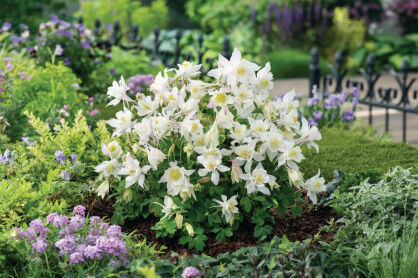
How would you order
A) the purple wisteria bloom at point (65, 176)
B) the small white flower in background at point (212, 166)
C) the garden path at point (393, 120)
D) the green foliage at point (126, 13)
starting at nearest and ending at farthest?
1. the small white flower in background at point (212, 166)
2. the purple wisteria bloom at point (65, 176)
3. the garden path at point (393, 120)
4. the green foliage at point (126, 13)

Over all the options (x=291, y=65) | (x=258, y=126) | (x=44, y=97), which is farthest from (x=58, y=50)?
(x=291, y=65)

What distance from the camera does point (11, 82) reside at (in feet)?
18.2

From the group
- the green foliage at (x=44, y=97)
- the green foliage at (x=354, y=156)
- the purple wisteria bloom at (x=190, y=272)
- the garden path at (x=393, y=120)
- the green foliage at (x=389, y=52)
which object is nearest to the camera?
the purple wisteria bloom at (x=190, y=272)

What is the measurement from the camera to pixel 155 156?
2754mm

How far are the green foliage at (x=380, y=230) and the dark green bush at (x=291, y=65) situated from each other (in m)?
8.93

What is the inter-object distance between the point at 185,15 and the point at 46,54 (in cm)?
1200

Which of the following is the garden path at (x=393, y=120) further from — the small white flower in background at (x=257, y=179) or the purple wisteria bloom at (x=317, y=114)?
the small white flower in background at (x=257, y=179)

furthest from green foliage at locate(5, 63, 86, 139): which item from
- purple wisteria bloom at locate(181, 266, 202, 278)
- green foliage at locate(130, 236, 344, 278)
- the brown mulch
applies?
purple wisteria bloom at locate(181, 266, 202, 278)

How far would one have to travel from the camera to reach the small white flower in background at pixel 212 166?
2.71 meters

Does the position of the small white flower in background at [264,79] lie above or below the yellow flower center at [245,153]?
above

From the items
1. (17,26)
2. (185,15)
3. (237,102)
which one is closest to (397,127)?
(237,102)

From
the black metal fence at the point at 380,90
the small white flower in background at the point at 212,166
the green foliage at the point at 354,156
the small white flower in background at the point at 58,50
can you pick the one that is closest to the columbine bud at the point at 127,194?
the small white flower in background at the point at 212,166

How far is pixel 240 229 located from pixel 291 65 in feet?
31.1

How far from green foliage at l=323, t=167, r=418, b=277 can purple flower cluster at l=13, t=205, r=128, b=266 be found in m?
1.00
